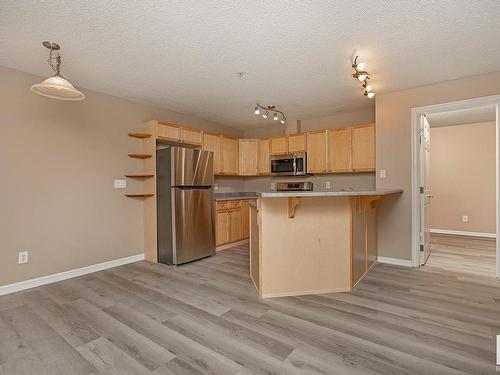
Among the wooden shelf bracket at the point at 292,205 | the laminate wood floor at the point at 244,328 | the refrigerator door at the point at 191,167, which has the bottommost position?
the laminate wood floor at the point at 244,328

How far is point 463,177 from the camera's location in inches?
220

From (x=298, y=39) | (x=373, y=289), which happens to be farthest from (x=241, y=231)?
(x=298, y=39)

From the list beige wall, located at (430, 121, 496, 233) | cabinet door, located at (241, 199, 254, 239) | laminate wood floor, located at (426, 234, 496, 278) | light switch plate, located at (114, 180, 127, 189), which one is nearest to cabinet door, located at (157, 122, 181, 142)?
light switch plate, located at (114, 180, 127, 189)

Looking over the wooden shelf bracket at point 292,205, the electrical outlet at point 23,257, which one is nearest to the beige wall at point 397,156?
the wooden shelf bracket at point 292,205

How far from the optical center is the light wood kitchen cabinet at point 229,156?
515cm

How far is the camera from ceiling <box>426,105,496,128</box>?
4.54 m

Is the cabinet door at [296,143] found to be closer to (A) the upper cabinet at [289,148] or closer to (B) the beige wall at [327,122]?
(A) the upper cabinet at [289,148]

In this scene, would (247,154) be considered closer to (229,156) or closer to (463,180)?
(229,156)

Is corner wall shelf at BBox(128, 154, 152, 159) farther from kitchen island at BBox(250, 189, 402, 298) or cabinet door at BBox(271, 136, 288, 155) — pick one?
cabinet door at BBox(271, 136, 288, 155)

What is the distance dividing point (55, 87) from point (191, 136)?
2466 mm

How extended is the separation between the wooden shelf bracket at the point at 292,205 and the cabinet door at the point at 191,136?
248cm

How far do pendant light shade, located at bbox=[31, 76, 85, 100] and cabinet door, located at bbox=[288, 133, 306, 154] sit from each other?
3.63 m

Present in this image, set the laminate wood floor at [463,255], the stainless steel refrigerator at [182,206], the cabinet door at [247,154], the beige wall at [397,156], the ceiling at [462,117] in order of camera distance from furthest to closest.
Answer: the cabinet door at [247,154], the ceiling at [462,117], the stainless steel refrigerator at [182,206], the beige wall at [397,156], the laminate wood floor at [463,255]

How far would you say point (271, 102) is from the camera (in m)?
4.11
